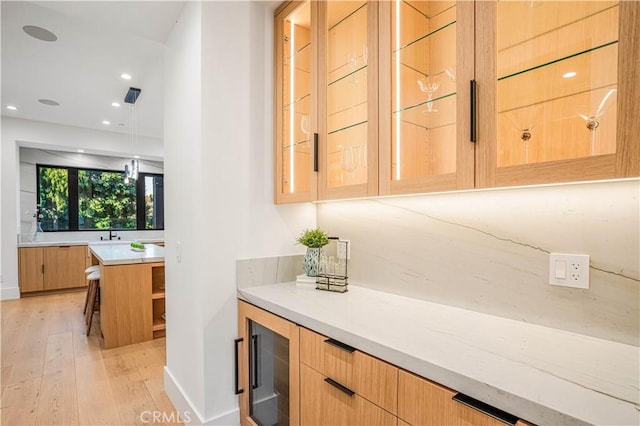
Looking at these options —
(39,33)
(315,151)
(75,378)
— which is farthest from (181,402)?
(39,33)

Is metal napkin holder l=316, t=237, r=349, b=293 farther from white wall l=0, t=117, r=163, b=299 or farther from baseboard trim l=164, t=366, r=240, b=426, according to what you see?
white wall l=0, t=117, r=163, b=299

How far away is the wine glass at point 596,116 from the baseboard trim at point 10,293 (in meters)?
7.03

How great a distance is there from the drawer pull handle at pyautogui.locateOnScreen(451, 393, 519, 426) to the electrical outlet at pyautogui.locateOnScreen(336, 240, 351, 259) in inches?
43.9

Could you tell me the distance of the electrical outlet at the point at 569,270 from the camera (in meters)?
1.08

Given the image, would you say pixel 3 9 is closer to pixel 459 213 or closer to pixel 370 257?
pixel 370 257

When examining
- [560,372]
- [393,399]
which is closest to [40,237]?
[393,399]

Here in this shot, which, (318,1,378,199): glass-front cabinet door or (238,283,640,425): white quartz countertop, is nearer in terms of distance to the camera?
(238,283,640,425): white quartz countertop

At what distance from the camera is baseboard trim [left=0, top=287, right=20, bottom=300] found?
16.2ft

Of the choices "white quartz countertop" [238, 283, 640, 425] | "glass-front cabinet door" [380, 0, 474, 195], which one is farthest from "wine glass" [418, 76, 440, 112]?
"white quartz countertop" [238, 283, 640, 425]

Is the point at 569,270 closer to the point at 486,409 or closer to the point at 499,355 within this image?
the point at 499,355

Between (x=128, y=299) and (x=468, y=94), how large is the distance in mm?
3516

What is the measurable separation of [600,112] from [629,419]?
776 millimetres

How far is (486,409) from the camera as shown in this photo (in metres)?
0.77

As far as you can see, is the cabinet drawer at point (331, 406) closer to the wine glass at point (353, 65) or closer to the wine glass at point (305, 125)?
the wine glass at point (305, 125)
